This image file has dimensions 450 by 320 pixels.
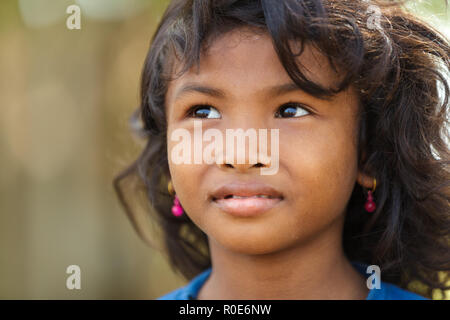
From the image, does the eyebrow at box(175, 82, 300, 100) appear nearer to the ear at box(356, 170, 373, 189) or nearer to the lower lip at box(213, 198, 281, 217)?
the lower lip at box(213, 198, 281, 217)

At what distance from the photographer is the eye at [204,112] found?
63.5 inches

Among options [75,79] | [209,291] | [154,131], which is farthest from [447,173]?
[75,79]

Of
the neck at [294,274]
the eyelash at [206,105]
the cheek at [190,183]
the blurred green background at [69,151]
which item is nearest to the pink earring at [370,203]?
the neck at [294,274]

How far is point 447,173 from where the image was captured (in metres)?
1.79

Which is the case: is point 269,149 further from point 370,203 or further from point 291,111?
point 370,203

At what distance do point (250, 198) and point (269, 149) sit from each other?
0.14 m

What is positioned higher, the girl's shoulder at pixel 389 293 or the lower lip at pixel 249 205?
the lower lip at pixel 249 205

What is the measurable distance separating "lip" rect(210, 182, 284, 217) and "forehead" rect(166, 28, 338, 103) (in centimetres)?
25

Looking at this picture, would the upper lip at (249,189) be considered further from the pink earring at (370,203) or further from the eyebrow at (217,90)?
the pink earring at (370,203)

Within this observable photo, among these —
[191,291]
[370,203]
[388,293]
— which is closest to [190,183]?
[191,291]

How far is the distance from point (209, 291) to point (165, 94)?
0.66m

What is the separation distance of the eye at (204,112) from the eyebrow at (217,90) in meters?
0.06

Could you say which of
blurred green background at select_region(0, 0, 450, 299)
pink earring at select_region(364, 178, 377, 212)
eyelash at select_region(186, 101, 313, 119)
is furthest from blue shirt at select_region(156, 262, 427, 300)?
blurred green background at select_region(0, 0, 450, 299)

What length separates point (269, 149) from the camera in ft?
4.85
